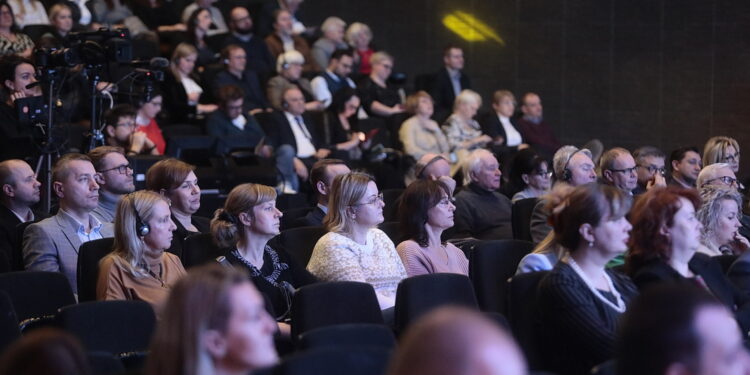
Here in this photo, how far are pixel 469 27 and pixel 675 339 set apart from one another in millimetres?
8896

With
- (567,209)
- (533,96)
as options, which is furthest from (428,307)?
(533,96)

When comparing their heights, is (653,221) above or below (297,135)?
above

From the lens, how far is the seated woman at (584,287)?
11.1 ft

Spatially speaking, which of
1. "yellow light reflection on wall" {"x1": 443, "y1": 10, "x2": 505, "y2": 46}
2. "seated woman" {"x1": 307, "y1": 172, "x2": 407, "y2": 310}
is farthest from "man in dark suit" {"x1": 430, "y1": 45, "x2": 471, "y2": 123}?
"seated woman" {"x1": 307, "y1": 172, "x2": 407, "y2": 310}

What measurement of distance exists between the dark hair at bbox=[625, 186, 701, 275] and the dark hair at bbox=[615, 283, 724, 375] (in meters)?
1.35

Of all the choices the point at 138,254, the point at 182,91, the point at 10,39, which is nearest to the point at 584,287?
the point at 138,254

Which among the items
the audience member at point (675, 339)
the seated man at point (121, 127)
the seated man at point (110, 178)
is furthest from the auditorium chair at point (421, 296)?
the seated man at point (121, 127)

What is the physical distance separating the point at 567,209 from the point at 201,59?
6750 millimetres

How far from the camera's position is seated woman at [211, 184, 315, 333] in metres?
4.53

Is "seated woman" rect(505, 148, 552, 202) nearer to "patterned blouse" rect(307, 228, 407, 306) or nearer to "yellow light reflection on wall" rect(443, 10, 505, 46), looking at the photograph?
"patterned blouse" rect(307, 228, 407, 306)

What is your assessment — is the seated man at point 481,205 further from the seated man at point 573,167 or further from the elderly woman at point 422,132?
the elderly woman at point 422,132

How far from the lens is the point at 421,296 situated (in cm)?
412

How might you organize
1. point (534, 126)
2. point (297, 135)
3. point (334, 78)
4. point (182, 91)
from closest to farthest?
point (297, 135)
point (182, 91)
point (534, 126)
point (334, 78)

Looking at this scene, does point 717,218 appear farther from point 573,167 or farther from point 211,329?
point 211,329
